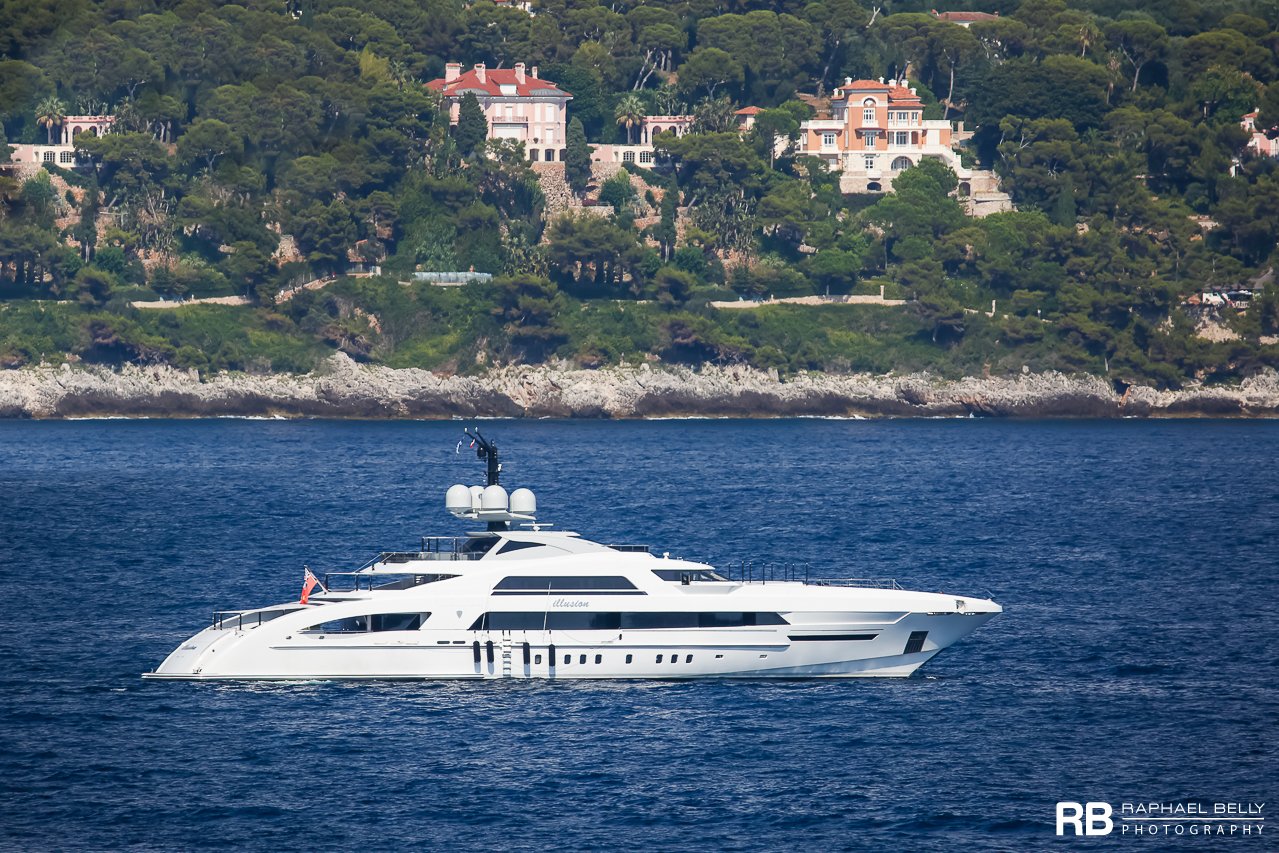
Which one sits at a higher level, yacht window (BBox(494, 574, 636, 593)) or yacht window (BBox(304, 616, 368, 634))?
yacht window (BBox(494, 574, 636, 593))

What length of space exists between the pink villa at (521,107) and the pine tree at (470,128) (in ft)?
12.8

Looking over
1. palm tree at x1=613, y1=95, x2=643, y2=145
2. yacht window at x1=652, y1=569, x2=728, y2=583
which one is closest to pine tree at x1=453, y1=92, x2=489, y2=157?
palm tree at x1=613, y1=95, x2=643, y2=145

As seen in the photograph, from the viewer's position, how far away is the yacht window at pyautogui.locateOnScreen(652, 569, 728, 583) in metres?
48.4

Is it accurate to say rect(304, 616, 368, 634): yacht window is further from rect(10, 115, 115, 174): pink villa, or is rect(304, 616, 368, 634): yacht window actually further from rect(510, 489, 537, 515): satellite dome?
rect(10, 115, 115, 174): pink villa

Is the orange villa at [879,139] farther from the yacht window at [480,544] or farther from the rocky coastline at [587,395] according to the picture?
the yacht window at [480,544]

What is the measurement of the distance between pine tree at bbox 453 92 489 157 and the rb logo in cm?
14838

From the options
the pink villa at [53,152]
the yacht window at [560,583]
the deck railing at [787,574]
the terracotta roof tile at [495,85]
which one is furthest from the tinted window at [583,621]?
the terracotta roof tile at [495,85]

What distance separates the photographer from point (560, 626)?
158ft

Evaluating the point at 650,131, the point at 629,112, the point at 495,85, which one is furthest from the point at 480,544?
the point at 650,131

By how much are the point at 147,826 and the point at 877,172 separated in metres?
160

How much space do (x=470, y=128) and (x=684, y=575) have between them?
139m

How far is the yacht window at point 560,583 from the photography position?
47938 millimetres

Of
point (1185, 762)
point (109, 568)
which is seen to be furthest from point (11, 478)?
point (1185, 762)

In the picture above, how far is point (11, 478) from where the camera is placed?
11094 centimetres
